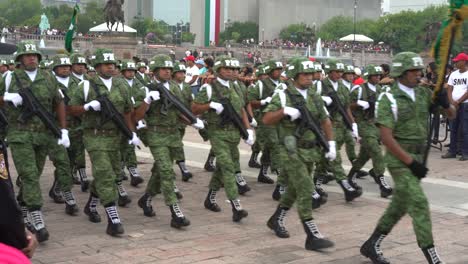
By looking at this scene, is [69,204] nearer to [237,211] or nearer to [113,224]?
[113,224]

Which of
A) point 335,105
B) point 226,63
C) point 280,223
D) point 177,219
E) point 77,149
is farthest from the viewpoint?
point 335,105

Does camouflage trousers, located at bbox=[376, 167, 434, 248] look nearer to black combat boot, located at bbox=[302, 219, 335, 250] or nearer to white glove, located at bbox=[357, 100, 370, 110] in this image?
black combat boot, located at bbox=[302, 219, 335, 250]

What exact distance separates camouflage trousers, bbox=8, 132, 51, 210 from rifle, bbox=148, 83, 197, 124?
1413 mm

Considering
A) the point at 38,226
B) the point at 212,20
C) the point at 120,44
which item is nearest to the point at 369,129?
the point at 38,226

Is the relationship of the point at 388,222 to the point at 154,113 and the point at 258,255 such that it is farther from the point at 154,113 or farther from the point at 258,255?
the point at 154,113

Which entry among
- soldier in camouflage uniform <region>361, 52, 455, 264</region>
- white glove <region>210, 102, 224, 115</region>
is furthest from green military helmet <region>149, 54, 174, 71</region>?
soldier in camouflage uniform <region>361, 52, 455, 264</region>

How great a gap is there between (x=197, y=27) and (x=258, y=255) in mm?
92935

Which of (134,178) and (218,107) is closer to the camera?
(218,107)

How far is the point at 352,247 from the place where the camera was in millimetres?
7266

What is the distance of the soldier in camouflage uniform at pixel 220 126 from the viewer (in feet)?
27.2

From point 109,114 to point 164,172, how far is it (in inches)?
35.6

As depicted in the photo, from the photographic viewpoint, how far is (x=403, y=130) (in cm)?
627


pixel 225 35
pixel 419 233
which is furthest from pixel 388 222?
pixel 225 35

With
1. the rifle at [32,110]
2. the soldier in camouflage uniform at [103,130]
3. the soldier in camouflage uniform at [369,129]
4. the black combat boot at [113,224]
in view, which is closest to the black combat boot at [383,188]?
the soldier in camouflage uniform at [369,129]
